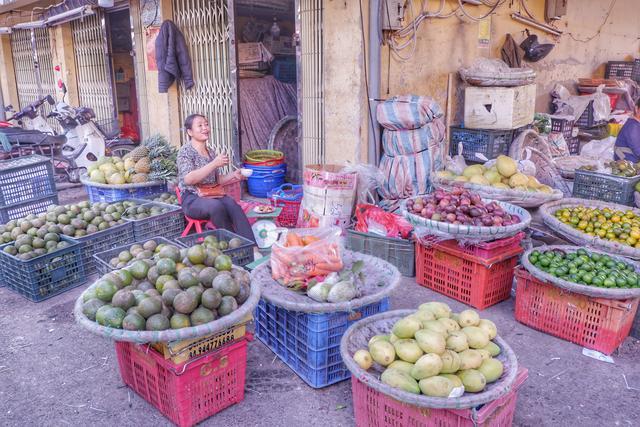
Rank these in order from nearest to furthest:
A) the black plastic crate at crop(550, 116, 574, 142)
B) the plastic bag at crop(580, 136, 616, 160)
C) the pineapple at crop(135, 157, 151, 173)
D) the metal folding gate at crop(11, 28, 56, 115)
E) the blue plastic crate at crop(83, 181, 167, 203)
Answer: the blue plastic crate at crop(83, 181, 167, 203)
the pineapple at crop(135, 157, 151, 173)
the plastic bag at crop(580, 136, 616, 160)
the black plastic crate at crop(550, 116, 574, 142)
the metal folding gate at crop(11, 28, 56, 115)

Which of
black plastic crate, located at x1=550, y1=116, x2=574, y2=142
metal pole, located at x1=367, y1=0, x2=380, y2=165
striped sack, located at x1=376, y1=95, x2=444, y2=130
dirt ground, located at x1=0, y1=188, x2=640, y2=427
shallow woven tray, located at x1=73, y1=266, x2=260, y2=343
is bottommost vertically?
dirt ground, located at x1=0, y1=188, x2=640, y2=427

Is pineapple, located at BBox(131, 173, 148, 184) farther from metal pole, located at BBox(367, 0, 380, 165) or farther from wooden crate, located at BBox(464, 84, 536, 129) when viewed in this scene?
wooden crate, located at BBox(464, 84, 536, 129)

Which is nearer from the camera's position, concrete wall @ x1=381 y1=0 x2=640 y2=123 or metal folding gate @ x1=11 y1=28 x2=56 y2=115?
concrete wall @ x1=381 y1=0 x2=640 y2=123

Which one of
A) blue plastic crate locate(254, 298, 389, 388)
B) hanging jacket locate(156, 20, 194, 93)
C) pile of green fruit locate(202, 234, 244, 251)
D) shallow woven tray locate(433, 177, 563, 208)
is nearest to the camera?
blue plastic crate locate(254, 298, 389, 388)

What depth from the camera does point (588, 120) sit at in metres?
8.23

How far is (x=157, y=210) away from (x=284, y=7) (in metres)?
4.45

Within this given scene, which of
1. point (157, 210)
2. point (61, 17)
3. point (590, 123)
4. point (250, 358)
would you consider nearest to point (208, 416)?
point (250, 358)

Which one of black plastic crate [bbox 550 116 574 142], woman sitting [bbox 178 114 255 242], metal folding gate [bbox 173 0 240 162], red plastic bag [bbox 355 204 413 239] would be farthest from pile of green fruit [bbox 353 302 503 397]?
black plastic crate [bbox 550 116 574 142]

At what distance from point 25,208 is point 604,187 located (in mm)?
5742

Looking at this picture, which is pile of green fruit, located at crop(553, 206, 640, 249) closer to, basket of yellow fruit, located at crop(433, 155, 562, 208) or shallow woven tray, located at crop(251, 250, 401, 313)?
basket of yellow fruit, located at crop(433, 155, 562, 208)

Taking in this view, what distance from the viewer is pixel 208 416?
2.75 metres

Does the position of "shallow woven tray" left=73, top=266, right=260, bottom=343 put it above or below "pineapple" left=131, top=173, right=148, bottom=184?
below

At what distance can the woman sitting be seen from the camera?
15.0 feet

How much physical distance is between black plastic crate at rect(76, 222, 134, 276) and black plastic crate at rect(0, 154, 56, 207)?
1290 mm
